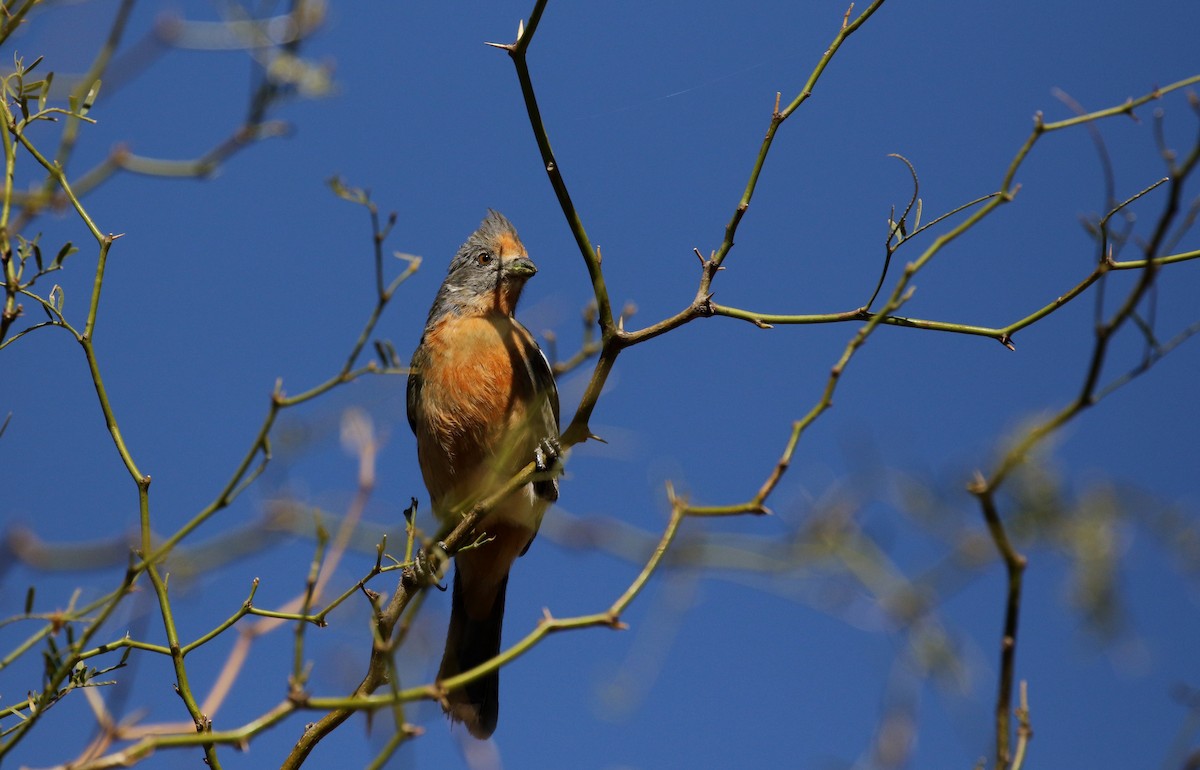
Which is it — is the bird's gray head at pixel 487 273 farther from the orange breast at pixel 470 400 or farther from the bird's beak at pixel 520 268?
the orange breast at pixel 470 400

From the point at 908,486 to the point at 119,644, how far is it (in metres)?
2.24

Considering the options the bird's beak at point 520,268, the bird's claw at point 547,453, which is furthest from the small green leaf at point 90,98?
the bird's beak at point 520,268

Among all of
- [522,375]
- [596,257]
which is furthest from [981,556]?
[522,375]

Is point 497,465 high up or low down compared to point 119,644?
up

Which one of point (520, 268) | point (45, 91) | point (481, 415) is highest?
point (520, 268)

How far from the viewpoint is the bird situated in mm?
4668

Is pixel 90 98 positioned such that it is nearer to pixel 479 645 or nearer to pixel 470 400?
pixel 470 400

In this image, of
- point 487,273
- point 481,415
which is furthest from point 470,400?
point 487,273

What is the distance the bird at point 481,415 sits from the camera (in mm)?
4668

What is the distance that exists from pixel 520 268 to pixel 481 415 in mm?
764

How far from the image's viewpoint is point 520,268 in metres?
5.03

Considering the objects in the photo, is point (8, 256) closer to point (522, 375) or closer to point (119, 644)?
point (119, 644)

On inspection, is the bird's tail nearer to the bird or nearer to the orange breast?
the bird

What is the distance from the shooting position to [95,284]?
7.80ft
